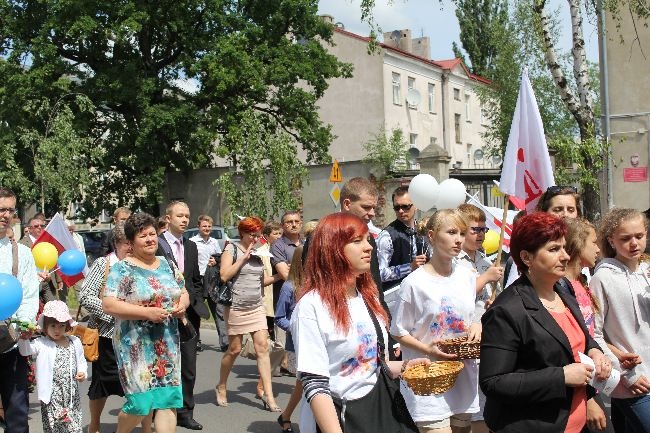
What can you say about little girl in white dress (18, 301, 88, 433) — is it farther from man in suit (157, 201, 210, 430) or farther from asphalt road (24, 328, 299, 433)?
man in suit (157, 201, 210, 430)

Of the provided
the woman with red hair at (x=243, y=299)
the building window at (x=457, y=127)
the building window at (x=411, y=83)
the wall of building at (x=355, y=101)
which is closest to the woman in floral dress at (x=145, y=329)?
the woman with red hair at (x=243, y=299)

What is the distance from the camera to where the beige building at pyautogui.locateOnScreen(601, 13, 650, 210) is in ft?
76.8

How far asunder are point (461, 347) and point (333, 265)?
1363 mm

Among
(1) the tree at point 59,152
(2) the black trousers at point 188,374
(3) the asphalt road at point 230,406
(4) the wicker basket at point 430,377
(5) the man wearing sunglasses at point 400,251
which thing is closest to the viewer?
(4) the wicker basket at point 430,377

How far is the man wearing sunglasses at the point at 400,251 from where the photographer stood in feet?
21.7

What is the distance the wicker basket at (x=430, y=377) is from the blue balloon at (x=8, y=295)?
3.20 metres

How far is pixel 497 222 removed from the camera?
33.8 ft

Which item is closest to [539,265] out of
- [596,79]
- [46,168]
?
[46,168]

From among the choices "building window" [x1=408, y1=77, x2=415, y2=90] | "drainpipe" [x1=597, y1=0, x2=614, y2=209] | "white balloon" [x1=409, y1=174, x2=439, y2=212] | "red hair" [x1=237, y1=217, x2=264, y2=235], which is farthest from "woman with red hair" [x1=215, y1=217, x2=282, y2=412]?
"building window" [x1=408, y1=77, x2=415, y2=90]

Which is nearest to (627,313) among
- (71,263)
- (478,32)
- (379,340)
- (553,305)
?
(553,305)

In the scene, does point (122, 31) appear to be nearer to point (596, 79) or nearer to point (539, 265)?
point (596, 79)

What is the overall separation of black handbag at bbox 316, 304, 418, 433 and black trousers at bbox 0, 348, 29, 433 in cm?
362

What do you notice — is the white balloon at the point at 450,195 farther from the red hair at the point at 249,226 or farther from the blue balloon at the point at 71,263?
the blue balloon at the point at 71,263

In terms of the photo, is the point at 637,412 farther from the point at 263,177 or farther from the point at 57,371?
the point at 263,177
